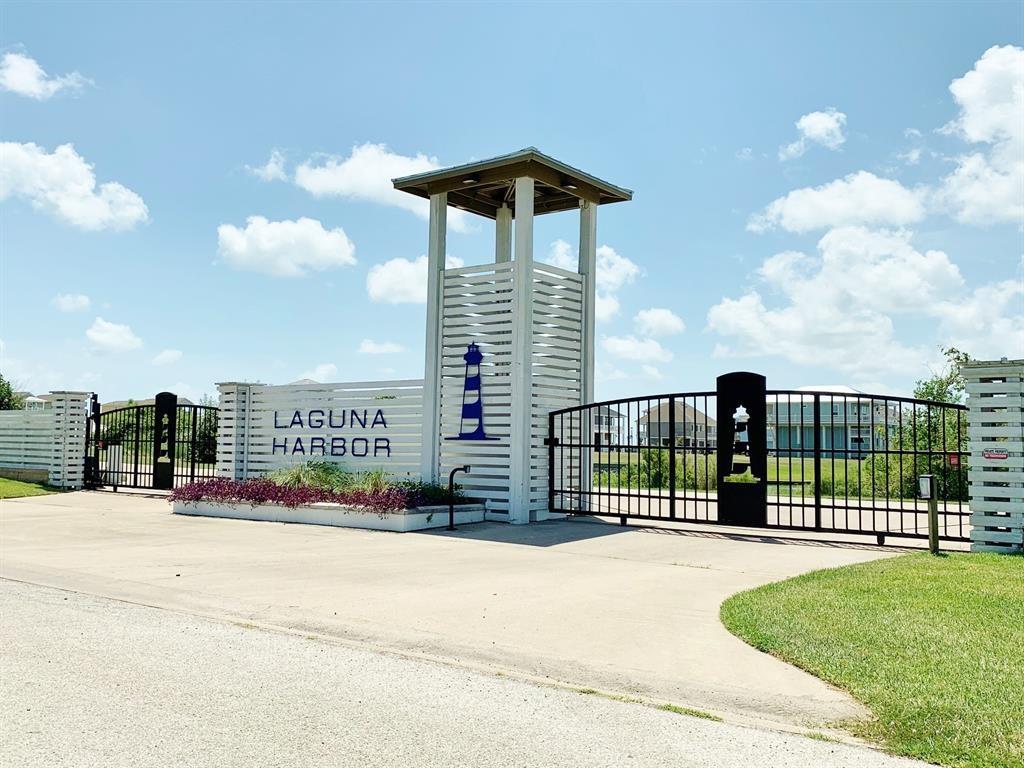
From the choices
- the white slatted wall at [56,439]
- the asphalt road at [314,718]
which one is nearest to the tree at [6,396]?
the white slatted wall at [56,439]

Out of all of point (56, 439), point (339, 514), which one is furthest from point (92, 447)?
point (339, 514)

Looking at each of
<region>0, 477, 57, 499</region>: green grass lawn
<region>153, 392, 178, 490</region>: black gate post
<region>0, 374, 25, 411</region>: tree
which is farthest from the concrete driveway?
<region>0, 374, 25, 411</region>: tree

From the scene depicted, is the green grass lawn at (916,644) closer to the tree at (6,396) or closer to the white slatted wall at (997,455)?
the white slatted wall at (997,455)

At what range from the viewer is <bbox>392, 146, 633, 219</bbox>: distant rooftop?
50.7 feet

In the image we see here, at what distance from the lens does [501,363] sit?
1595cm

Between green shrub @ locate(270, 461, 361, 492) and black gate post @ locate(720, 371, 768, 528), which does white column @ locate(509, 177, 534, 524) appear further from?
black gate post @ locate(720, 371, 768, 528)

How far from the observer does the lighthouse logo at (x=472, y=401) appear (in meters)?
16.0

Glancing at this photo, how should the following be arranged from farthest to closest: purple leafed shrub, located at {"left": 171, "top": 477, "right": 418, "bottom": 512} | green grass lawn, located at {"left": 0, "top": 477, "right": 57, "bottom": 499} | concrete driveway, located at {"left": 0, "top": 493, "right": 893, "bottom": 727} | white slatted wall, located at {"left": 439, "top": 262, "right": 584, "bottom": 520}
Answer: green grass lawn, located at {"left": 0, "top": 477, "right": 57, "bottom": 499} < white slatted wall, located at {"left": 439, "top": 262, "right": 584, "bottom": 520} < purple leafed shrub, located at {"left": 171, "top": 477, "right": 418, "bottom": 512} < concrete driveway, located at {"left": 0, "top": 493, "right": 893, "bottom": 727}

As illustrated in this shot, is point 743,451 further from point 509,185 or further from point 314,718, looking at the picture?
point 314,718

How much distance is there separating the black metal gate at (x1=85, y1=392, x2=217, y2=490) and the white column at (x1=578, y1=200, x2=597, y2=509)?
9300 millimetres

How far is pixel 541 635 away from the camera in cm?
670

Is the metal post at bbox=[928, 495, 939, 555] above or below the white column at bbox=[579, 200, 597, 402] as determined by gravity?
below

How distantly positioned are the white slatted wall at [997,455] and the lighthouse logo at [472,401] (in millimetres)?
7833

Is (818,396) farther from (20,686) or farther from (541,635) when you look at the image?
(20,686)
